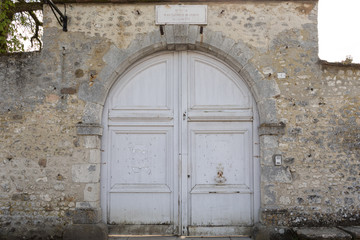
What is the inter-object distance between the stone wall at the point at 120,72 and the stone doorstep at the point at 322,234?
6.8 inches

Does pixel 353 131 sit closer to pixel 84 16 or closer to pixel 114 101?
pixel 114 101

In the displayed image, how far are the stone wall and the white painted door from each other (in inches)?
10.2

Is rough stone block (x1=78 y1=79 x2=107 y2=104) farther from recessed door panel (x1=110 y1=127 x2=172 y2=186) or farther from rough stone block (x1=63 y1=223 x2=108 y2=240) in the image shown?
rough stone block (x1=63 y1=223 x2=108 y2=240)

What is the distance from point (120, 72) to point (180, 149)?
1.47 m

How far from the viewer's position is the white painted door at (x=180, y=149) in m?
4.60

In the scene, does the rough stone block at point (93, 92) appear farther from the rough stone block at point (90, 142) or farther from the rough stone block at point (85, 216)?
the rough stone block at point (85, 216)

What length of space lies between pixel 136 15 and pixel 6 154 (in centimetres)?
279

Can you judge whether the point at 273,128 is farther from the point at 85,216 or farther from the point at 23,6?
the point at 23,6

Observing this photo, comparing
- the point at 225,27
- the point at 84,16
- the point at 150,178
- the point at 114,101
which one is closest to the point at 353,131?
the point at 225,27

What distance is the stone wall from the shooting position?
439cm

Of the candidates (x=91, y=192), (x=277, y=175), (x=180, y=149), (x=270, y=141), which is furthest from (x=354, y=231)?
(x=91, y=192)

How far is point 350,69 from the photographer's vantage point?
452 cm

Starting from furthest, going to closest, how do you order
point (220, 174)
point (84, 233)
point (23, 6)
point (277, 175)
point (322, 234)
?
point (23, 6) → point (220, 174) → point (277, 175) → point (84, 233) → point (322, 234)

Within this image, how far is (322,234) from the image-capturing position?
400 centimetres
